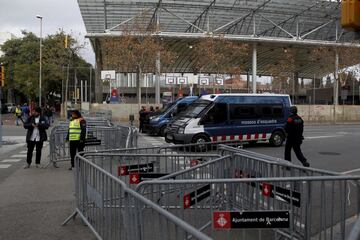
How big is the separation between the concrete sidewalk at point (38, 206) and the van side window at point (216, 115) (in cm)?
716

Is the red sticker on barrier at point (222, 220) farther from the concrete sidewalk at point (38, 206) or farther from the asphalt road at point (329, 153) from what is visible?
the asphalt road at point (329, 153)

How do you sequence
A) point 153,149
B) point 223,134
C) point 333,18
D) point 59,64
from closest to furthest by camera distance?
point 153,149, point 223,134, point 333,18, point 59,64

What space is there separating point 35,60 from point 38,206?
2780 inches

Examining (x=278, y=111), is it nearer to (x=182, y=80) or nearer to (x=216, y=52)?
(x=182, y=80)

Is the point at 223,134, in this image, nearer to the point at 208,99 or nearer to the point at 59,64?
the point at 208,99

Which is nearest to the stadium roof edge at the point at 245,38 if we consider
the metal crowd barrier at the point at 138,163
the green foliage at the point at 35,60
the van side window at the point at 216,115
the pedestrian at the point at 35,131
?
the green foliage at the point at 35,60

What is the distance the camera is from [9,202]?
889cm

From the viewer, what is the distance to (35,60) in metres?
75.4

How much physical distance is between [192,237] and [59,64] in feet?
202

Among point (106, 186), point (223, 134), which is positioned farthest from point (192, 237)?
point (223, 134)

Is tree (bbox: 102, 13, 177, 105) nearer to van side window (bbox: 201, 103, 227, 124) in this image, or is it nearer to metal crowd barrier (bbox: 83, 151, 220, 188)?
van side window (bbox: 201, 103, 227, 124)

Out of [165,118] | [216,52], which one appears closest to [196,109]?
[165,118]

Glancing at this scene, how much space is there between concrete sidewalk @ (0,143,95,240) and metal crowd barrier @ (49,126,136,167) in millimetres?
1565

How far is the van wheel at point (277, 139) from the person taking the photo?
20.2m
